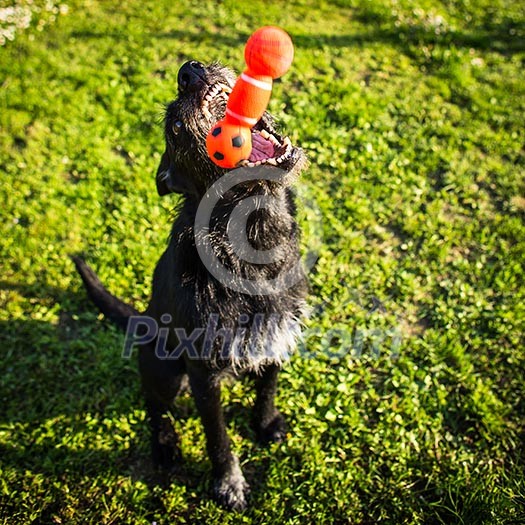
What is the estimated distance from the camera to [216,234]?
289 centimetres

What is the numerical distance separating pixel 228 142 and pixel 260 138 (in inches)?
16.5

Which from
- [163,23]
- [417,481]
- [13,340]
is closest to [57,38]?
[163,23]

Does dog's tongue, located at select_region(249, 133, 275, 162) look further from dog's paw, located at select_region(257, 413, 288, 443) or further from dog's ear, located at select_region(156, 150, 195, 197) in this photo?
dog's paw, located at select_region(257, 413, 288, 443)

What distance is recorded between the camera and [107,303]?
158 inches

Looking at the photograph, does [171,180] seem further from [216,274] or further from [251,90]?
[251,90]

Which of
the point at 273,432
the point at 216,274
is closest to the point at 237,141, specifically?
the point at 216,274

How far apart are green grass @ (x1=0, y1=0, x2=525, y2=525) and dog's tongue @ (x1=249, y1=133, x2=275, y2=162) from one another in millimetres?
2089

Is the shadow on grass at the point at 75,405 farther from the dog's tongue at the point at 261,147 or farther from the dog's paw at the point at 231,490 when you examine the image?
the dog's tongue at the point at 261,147

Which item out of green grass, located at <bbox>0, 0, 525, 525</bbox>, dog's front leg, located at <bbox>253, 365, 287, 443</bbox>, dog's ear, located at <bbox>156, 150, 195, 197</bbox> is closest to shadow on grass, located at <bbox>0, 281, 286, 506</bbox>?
green grass, located at <bbox>0, 0, 525, 525</bbox>

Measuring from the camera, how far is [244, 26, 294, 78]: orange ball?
2164 millimetres

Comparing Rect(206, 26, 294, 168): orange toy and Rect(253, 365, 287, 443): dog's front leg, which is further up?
Rect(206, 26, 294, 168): orange toy

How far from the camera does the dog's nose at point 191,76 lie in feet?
8.59

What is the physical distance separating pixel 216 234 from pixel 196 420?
182cm

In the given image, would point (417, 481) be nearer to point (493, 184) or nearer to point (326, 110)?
point (493, 184)
